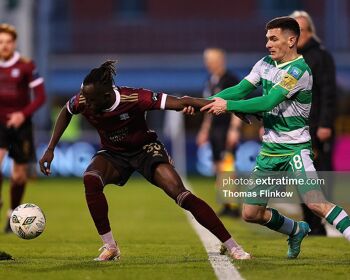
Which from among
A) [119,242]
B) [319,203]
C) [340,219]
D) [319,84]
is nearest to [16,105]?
[119,242]

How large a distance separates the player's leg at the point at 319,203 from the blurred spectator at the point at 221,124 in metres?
6.48

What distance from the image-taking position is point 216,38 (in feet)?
136

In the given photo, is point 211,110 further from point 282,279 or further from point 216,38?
point 216,38

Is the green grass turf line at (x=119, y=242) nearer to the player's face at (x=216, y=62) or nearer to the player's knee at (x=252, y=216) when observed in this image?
the player's knee at (x=252, y=216)

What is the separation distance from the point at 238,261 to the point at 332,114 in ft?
10.4

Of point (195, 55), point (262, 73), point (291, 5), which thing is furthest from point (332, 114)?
point (291, 5)

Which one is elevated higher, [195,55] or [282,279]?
[282,279]

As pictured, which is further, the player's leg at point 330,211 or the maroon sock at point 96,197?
the maroon sock at point 96,197

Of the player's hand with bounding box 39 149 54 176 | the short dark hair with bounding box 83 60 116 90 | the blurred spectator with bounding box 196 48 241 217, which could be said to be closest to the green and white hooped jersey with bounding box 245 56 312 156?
the short dark hair with bounding box 83 60 116 90

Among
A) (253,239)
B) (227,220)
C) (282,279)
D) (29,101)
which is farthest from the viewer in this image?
(227,220)

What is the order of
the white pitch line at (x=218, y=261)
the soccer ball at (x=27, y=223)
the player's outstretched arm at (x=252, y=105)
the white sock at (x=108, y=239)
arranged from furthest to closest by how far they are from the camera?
the soccer ball at (x=27, y=223) → the white sock at (x=108, y=239) → the player's outstretched arm at (x=252, y=105) → the white pitch line at (x=218, y=261)

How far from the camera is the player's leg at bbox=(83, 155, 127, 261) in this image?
920cm

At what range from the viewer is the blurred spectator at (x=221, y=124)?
1574 centimetres

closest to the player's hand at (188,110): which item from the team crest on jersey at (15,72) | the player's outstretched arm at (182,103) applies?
the player's outstretched arm at (182,103)
